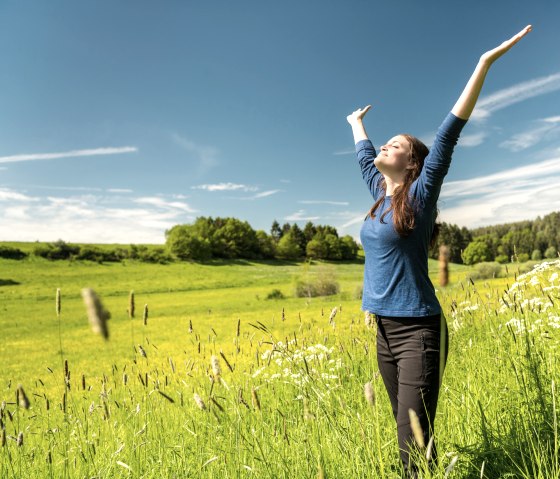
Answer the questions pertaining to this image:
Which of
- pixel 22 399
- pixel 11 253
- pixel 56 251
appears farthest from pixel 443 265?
pixel 11 253

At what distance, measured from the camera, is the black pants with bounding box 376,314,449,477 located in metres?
2.68

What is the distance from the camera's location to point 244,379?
7.33m

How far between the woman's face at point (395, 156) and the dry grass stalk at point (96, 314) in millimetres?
2598

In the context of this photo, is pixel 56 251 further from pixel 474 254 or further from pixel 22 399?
pixel 22 399

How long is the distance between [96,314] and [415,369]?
2338 mm

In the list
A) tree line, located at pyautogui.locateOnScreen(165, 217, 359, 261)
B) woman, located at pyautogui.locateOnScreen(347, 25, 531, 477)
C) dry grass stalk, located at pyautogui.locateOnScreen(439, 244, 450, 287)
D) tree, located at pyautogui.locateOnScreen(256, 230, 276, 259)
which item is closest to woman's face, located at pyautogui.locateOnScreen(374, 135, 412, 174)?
woman, located at pyautogui.locateOnScreen(347, 25, 531, 477)

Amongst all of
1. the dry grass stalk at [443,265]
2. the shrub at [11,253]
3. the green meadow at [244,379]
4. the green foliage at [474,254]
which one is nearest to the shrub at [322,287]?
the green meadow at [244,379]

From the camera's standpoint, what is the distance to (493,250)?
86.2 metres

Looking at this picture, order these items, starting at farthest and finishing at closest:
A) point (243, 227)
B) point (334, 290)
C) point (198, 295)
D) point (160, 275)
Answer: point (243, 227) < point (160, 275) < point (198, 295) < point (334, 290)

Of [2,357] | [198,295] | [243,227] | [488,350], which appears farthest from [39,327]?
[243,227]

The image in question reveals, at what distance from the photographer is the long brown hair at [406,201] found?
2.88 m

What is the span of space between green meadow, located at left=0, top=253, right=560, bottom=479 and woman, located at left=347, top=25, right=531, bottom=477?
259 mm

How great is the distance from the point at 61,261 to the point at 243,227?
45.7 meters

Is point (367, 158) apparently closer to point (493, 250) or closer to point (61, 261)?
point (61, 261)
